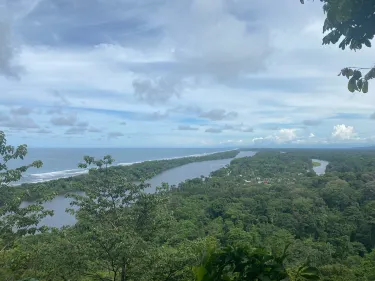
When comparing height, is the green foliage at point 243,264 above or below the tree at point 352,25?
below

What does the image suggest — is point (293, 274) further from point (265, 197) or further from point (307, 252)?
point (265, 197)

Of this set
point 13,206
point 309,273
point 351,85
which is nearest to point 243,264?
point 309,273

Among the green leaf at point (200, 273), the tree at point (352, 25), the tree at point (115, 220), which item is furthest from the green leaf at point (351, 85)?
the tree at point (115, 220)

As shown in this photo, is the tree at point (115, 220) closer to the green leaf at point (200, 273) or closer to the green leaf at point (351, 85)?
the green leaf at point (200, 273)

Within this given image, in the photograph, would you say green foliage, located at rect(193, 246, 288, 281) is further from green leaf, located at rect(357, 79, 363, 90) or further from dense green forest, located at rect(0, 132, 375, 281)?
green leaf, located at rect(357, 79, 363, 90)

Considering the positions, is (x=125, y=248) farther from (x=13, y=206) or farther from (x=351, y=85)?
(x=351, y=85)

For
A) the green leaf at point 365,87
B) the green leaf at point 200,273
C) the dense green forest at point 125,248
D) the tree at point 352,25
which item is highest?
the tree at point 352,25

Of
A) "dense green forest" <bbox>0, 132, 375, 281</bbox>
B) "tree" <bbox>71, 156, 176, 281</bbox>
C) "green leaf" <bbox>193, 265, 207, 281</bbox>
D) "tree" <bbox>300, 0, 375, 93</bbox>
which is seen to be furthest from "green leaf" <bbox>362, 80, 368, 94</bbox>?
"tree" <bbox>71, 156, 176, 281</bbox>

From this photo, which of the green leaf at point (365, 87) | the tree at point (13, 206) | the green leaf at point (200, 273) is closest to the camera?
the green leaf at point (200, 273)

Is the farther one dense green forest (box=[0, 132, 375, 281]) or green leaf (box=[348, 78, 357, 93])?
green leaf (box=[348, 78, 357, 93])
